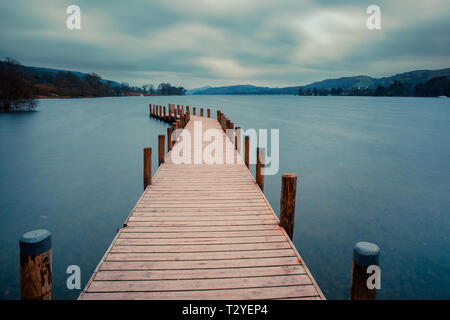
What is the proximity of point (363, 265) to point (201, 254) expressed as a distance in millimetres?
2456

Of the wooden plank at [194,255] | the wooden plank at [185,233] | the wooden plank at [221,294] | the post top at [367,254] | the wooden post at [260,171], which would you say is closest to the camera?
the post top at [367,254]

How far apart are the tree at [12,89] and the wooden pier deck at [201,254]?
49.1 meters

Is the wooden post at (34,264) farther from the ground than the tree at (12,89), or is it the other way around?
the tree at (12,89)

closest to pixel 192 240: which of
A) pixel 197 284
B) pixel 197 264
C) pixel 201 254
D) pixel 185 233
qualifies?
pixel 185 233

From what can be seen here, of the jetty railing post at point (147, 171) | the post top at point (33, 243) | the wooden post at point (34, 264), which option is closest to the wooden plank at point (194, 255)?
the wooden post at point (34, 264)

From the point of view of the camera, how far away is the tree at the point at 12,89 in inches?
1636

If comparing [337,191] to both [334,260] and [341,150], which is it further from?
[341,150]

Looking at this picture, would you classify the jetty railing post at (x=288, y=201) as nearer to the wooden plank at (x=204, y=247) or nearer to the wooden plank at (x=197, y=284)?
the wooden plank at (x=204, y=247)

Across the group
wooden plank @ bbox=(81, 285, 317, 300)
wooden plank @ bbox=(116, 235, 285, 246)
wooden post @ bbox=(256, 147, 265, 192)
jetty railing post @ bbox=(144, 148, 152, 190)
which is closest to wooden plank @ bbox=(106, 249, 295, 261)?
wooden plank @ bbox=(116, 235, 285, 246)

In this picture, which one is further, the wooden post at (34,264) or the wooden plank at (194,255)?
the wooden plank at (194,255)

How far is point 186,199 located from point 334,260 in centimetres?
429

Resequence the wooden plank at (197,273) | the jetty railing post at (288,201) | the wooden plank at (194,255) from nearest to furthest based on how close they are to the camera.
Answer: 1. the wooden plank at (197,273)
2. the wooden plank at (194,255)
3. the jetty railing post at (288,201)
